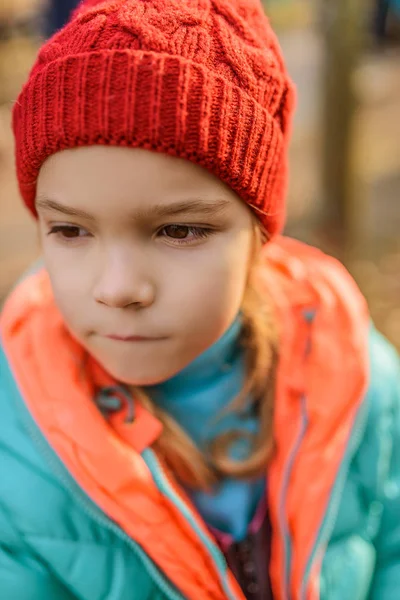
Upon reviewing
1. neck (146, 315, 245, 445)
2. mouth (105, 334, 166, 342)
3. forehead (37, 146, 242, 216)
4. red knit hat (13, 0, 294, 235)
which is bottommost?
neck (146, 315, 245, 445)

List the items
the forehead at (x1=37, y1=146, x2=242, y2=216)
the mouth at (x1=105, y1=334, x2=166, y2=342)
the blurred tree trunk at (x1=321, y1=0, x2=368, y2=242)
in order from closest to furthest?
the forehead at (x1=37, y1=146, x2=242, y2=216) < the mouth at (x1=105, y1=334, x2=166, y2=342) < the blurred tree trunk at (x1=321, y1=0, x2=368, y2=242)

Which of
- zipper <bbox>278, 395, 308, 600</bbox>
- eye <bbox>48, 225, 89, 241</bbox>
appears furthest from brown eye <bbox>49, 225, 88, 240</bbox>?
zipper <bbox>278, 395, 308, 600</bbox>

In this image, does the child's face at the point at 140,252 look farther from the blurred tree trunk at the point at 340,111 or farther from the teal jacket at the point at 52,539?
the blurred tree trunk at the point at 340,111

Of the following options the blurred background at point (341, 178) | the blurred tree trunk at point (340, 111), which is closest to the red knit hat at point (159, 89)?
the blurred background at point (341, 178)

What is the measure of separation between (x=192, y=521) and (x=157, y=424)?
18cm

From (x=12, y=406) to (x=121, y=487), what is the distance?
24 cm

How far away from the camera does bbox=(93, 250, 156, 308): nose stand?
101cm

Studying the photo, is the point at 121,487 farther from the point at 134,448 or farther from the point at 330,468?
the point at 330,468

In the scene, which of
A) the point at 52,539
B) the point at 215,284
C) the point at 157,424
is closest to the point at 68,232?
the point at 215,284

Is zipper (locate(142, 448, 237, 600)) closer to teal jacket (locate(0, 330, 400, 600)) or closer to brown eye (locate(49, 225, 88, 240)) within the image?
teal jacket (locate(0, 330, 400, 600))

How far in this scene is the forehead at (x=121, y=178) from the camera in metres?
0.98

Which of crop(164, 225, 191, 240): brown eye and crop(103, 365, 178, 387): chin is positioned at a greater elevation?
crop(164, 225, 191, 240): brown eye

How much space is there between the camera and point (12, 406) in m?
1.19

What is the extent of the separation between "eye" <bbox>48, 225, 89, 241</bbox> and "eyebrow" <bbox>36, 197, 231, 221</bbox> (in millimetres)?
38
